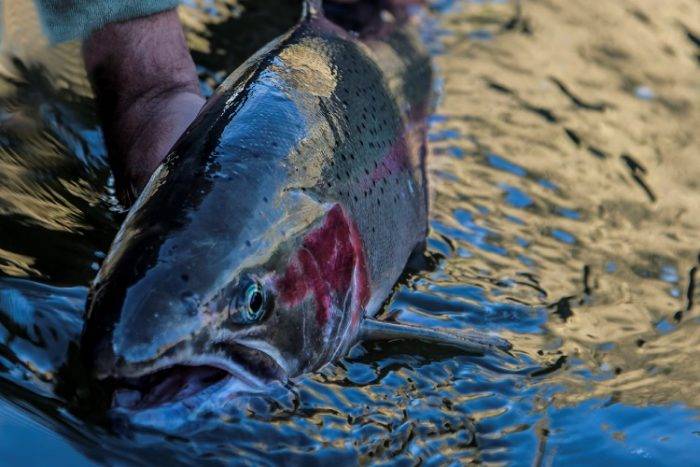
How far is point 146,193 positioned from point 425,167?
218 centimetres

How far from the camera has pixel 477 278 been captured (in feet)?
12.3

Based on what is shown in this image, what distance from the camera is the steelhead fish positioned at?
2143 mm

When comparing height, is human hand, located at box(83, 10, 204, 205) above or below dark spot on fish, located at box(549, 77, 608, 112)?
above

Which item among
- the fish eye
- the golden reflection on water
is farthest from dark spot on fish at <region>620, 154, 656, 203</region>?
the fish eye

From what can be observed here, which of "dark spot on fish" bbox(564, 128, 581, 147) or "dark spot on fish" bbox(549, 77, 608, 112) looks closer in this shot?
"dark spot on fish" bbox(564, 128, 581, 147)

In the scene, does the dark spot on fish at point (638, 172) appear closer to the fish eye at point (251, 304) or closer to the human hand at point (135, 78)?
the human hand at point (135, 78)

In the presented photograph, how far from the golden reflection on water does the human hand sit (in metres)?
1.21

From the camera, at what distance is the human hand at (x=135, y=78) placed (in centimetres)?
344

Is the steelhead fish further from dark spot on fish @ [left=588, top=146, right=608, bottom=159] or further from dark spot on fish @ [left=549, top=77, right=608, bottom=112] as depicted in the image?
dark spot on fish @ [left=549, top=77, right=608, bottom=112]

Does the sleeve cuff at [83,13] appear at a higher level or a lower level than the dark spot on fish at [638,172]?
higher

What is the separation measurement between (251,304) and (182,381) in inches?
9.3

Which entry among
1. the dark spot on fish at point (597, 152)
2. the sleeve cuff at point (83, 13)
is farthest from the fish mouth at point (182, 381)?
the dark spot on fish at point (597, 152)

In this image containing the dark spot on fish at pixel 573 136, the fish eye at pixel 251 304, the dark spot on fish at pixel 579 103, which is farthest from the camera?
the dark spot on fish at pixel 579 103

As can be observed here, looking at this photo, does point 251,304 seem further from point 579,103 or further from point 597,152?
point 579,103
